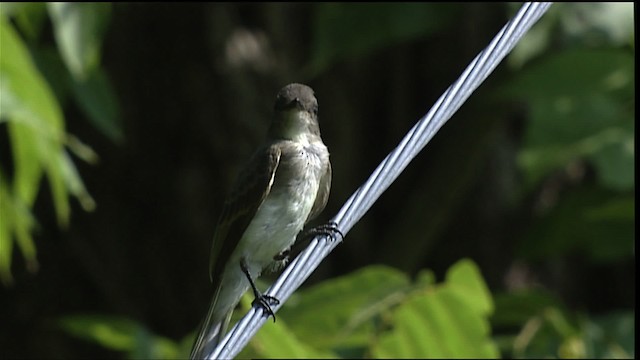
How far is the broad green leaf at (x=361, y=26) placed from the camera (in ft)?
15.3

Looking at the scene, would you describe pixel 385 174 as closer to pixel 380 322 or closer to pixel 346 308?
pixel 380 322

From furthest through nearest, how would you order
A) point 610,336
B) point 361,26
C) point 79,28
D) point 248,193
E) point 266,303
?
point 361,26, point 610,336, point 79,28, point 248,193, point 266,303

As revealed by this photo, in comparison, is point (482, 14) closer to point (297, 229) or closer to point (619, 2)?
point (619, 2)

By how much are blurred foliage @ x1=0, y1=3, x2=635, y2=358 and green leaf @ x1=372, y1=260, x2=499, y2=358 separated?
389mm

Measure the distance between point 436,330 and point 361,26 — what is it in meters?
1.57

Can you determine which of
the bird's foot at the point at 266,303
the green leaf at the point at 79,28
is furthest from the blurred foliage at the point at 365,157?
the bird's foot at the point at 266,303

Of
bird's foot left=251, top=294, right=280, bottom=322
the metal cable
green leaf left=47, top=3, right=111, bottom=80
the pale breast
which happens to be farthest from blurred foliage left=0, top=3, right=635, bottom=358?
the metal cable

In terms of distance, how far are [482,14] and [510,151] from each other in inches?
27.9

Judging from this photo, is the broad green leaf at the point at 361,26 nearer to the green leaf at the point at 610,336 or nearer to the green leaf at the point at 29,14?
the green leaf at the point at 29,14

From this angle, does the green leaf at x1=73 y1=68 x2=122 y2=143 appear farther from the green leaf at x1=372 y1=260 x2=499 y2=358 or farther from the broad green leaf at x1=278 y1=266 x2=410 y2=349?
the green leaf at x1=372 y1=260 x2=499 y2=358

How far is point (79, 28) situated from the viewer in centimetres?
376

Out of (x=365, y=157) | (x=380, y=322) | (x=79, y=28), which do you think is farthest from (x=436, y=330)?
(x=365, y=157)

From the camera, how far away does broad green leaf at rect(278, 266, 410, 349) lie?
146 inches

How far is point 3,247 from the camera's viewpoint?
3.44 metres
